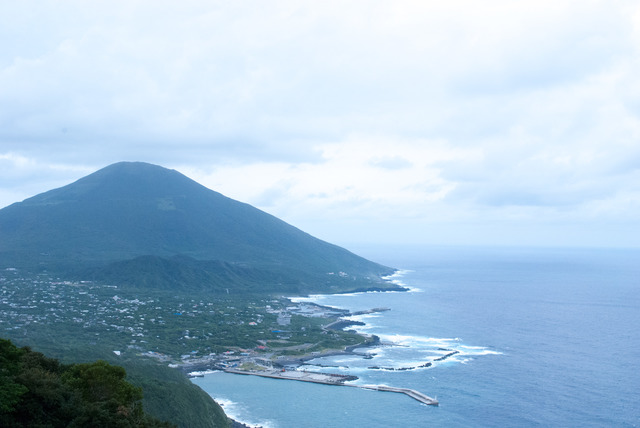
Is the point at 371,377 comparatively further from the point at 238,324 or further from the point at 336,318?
the point at 336,318

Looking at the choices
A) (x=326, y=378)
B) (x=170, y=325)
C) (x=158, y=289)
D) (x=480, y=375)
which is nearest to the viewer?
(x=326, y=378)

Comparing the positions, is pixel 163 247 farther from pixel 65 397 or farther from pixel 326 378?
pixel 65 397

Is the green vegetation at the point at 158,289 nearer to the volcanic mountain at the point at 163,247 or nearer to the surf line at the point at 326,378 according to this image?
the volcanic mountain at the point at 163,247

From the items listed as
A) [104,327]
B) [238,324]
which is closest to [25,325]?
[104,327]

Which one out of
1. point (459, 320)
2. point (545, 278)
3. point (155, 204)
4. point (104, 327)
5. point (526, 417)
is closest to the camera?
point (526, 417)

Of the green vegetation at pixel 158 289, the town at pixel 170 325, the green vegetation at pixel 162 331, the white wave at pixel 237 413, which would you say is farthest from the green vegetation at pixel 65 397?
the town at pixel 170 325

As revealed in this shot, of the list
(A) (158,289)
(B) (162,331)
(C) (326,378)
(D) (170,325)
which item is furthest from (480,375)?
(A) (158,289)

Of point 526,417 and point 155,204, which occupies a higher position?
point 155,204
